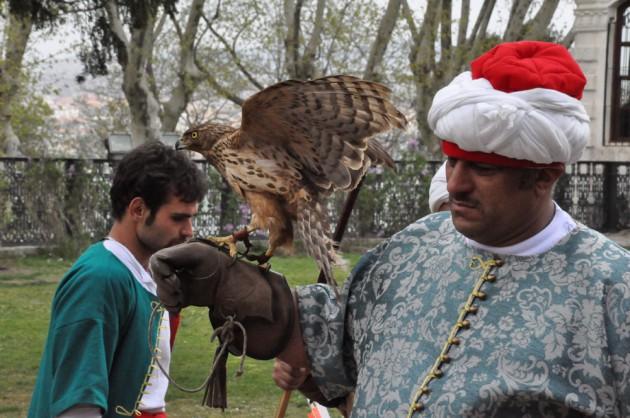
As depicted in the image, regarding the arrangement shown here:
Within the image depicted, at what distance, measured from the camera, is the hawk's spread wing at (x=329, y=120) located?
260cm

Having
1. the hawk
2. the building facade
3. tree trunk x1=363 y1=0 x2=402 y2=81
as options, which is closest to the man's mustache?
the hawk

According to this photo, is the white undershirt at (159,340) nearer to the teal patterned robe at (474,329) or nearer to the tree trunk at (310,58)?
the teal patterned robe at (474,329)

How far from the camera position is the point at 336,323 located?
254cm

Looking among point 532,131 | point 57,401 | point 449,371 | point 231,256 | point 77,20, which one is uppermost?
point 77,20

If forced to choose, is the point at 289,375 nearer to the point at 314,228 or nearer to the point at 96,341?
the point at 314,228

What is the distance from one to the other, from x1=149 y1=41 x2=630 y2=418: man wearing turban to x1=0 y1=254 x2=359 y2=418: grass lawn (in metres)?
3.31

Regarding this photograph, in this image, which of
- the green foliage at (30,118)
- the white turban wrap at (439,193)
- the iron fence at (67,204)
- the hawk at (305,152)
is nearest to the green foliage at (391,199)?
the iron fence at (67,204)

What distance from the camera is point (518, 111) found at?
216 cm

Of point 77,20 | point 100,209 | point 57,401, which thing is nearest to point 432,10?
point 100,209

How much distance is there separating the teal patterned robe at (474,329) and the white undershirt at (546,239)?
0.01 m

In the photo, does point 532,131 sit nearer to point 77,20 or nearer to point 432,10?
point 77,20

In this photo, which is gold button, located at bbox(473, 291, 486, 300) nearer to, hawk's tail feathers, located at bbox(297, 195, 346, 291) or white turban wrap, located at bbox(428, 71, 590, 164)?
white turban wrap, located at bbox(428, 71, 590, 164)

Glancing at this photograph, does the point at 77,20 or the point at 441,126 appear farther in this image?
the point at 77,20

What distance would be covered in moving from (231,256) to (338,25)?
2080 cm
